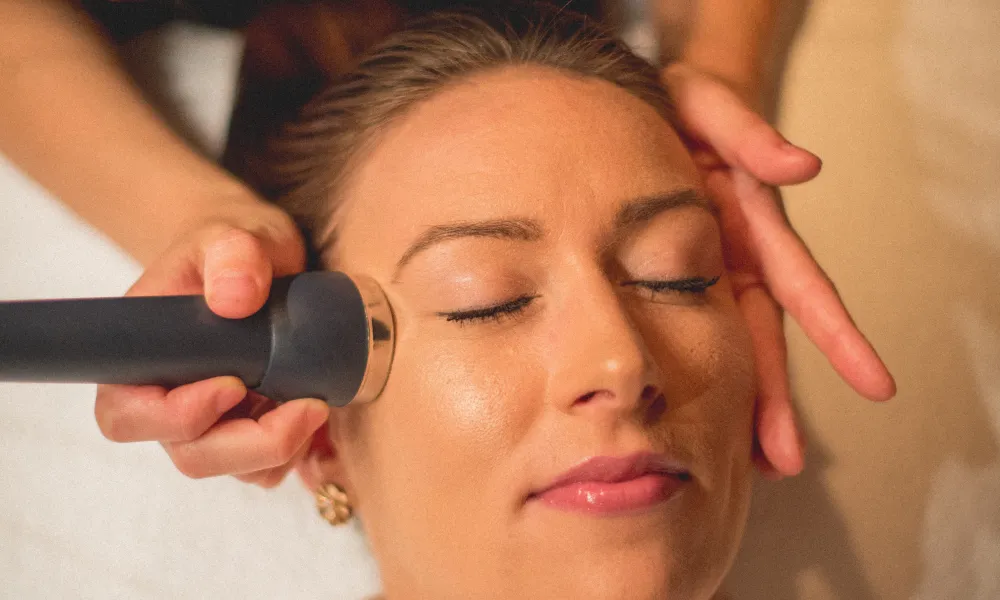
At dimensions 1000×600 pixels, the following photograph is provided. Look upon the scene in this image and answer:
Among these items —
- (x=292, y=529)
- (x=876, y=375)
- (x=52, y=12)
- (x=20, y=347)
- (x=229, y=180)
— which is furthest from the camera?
(x=292, y=529)

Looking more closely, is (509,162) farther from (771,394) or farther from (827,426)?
(827,426)

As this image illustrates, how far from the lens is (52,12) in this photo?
118cm

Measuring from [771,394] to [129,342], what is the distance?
709 millimetres

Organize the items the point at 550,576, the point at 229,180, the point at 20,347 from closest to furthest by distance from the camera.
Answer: the point at 20,347, the point at 550,576, the point at 229,180

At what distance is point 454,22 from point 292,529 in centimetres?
81

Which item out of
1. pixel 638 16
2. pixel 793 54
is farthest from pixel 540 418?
pixel 793 54

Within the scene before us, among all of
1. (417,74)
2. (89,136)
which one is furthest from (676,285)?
(89,136)

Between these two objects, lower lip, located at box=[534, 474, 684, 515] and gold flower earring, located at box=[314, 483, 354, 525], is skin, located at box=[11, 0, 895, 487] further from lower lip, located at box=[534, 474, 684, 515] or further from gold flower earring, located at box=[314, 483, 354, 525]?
lower lip, located at box=[534, 474, 684, 515]

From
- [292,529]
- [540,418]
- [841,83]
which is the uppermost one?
[841,83]

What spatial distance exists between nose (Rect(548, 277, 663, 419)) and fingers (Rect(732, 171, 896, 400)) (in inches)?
10.2

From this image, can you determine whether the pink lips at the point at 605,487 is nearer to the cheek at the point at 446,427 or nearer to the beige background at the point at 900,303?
the cheek at the point at 446,427

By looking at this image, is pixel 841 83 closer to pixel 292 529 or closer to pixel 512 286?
pixel 512 286

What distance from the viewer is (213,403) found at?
2.52 ft

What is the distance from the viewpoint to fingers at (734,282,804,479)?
96 centimetres
